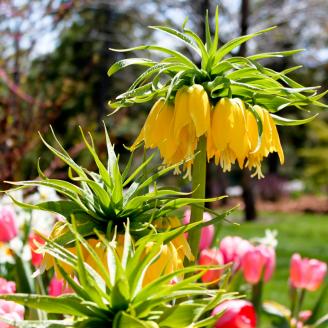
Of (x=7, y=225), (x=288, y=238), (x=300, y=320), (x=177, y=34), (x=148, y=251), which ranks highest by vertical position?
(x=177, y=34)

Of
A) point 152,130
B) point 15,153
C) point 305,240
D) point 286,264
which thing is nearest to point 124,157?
point 305,240

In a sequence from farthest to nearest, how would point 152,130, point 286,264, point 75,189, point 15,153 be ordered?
1. point 286,264
2. point 15,153
3. point 152,130
4. point 75,189

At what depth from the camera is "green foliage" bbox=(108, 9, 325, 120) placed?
768 mm

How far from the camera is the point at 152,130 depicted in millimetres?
807

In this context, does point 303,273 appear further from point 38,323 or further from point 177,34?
point 38,323

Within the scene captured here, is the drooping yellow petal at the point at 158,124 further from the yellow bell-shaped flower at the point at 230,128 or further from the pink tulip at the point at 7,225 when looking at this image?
the pink tulip at the point at 7,225

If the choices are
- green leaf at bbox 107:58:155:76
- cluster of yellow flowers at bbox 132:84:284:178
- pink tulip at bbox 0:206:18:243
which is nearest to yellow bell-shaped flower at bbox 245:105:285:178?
cluster of yellow flowers at bbox 132:84:284:178

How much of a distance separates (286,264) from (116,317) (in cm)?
573

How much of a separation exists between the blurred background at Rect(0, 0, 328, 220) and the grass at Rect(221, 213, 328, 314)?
66cm

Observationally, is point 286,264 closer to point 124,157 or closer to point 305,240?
point 305,240

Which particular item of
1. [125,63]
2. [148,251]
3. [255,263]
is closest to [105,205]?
[148,251]

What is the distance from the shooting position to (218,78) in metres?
0.79

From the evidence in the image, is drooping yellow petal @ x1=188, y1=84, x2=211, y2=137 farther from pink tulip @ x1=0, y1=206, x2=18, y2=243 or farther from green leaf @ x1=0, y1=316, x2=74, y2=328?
pink tulip @ x1=0, y1=206, x2=18, y2=243

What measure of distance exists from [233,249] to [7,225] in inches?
19.3
